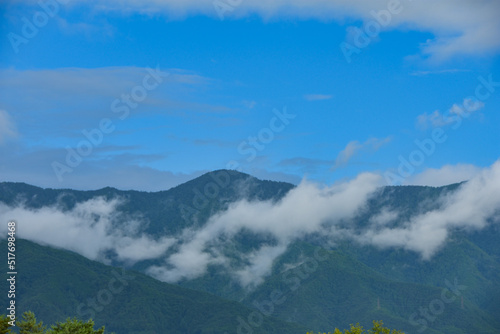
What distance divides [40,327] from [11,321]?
9.96 meters

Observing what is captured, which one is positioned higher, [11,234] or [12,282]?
[11,234]

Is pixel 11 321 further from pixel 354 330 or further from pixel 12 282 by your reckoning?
pixel 354 330

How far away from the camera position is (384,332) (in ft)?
305

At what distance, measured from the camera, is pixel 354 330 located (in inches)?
3612

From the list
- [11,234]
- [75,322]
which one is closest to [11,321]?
[75,322]

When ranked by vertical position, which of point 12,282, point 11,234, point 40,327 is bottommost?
point 40,327

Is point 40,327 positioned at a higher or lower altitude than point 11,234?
lower

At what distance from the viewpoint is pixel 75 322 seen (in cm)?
9500

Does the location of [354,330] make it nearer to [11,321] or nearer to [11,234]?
[11,321]

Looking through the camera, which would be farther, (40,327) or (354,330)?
(40,327)

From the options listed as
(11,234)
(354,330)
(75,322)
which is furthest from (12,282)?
(354,330)

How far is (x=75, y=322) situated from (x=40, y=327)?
10933 millimetres

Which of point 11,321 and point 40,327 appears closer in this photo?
point 11,321

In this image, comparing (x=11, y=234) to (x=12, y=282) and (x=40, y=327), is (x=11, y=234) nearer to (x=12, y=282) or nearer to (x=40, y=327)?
(x=12, y=282)
